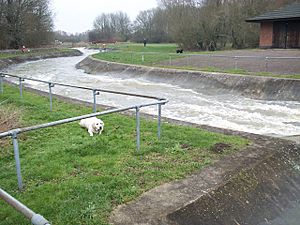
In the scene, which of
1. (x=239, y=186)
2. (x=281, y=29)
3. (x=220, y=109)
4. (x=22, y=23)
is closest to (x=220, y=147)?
(x=239, y=186)

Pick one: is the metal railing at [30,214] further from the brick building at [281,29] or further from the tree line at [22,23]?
the tree line at [22,23]

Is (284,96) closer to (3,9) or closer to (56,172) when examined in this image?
(56,172)

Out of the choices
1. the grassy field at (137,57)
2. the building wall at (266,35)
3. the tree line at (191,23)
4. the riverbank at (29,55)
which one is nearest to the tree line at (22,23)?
the tree line at (191,23)

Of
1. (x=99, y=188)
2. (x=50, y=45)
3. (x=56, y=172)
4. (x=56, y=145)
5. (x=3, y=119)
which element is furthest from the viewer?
(x=50, y=45)

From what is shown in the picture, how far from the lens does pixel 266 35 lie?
34062mm

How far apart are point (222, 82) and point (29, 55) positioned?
1217 inches

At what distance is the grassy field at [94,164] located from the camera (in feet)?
13.9

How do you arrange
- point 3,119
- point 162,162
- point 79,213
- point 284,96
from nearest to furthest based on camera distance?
point 79,213 < point 162,162 < point 3,119 < point 284,96

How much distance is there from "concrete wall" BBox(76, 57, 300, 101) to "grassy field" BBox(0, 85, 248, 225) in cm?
837

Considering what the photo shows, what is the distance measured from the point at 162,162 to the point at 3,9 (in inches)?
1822

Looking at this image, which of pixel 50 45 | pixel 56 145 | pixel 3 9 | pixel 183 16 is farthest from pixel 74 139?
pixel 50 45

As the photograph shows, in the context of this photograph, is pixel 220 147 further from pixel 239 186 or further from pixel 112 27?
pixel 112 27

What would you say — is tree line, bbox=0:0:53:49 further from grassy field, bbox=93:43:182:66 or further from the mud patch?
the mud patch

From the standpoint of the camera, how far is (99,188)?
469cm
